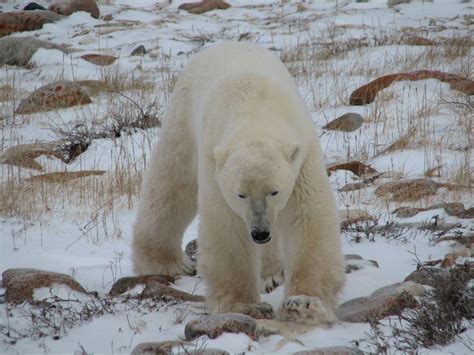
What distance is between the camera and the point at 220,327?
2.98m

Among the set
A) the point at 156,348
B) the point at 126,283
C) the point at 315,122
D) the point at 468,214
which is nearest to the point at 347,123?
the point at 315,122

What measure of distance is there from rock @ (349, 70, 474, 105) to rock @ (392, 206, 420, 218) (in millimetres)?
3237

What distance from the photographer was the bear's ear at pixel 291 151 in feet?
11.4

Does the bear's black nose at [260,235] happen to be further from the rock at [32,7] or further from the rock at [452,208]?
the rock at [32,7]

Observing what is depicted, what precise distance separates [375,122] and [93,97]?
416 centimetres

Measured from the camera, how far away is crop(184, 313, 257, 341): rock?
297 centimetres

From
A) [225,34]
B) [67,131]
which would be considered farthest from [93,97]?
[225,34]

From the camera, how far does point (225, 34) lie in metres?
14.7

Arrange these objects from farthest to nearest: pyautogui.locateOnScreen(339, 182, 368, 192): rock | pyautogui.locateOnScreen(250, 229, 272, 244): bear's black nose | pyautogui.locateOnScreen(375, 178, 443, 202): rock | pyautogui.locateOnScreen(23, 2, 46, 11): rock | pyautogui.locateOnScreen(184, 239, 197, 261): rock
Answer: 1. pyautogui.locateOnScreen(23, 2, 46, 11): rock
2. pyautogui.locateOnScreen(339, 182, 368, 192): rock
3. pyautogui.locateOnScreen(375, 178, 443, 202): rock
4. pyautogui.locateOnScreen(184, 239, 197, 261): rock
5. pyautogui.locateOnScreen(250, 229, 272, 244): bear's black nose

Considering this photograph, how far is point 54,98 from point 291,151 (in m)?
6.55

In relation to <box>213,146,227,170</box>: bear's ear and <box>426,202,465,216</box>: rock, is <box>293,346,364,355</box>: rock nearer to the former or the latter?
<box>213,146,227,170</box>: bear's ear

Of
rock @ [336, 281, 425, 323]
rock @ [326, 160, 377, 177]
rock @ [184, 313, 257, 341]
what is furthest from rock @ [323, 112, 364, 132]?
rock @ [184, 313, 257, 341]

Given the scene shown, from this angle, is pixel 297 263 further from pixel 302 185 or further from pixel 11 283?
pixel 11 283

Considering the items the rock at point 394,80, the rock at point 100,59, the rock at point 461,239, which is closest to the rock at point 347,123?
the rock at point 394,80
